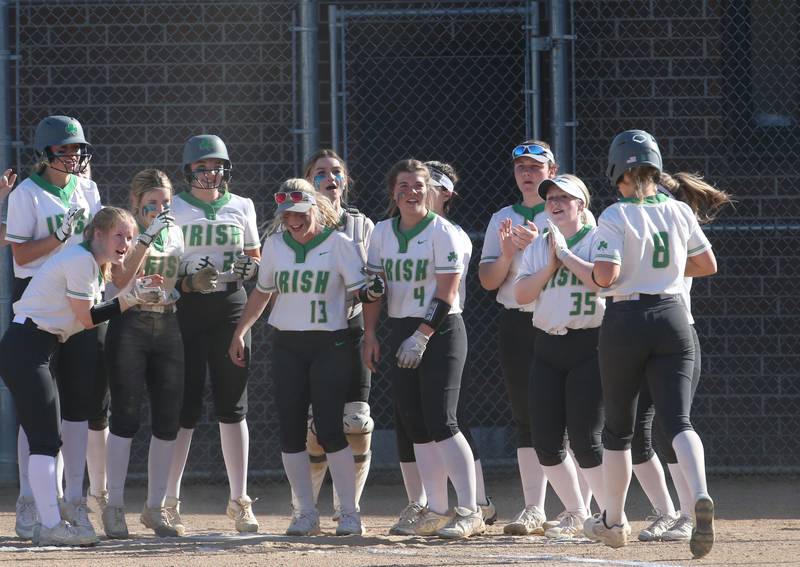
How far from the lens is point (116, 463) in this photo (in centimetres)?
604

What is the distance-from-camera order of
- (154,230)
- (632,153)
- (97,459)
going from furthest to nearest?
(97,459), (154,230), (632,153)

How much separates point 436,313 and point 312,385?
25.8 inches

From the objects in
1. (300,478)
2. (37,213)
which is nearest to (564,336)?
(300,478)

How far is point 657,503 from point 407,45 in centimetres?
353

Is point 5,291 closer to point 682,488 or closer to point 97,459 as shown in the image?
point 97,459

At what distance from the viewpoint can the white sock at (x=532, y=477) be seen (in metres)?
6.26

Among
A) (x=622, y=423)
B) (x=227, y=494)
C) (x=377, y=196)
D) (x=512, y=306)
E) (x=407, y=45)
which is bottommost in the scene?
(x=227, y=494)

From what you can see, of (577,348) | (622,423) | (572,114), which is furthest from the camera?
(572,114)

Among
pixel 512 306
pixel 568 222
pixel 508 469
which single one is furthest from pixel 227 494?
pixel 568 222

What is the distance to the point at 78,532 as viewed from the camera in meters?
5.75

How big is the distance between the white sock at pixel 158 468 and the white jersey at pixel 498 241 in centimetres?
170

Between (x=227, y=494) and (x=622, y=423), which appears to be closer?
(x=622, y=423)

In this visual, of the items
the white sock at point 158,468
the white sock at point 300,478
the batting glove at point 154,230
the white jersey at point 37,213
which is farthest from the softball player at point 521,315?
the white jersey at point 37,213

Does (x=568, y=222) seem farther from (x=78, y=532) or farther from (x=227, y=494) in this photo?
(x=227, y=494)
